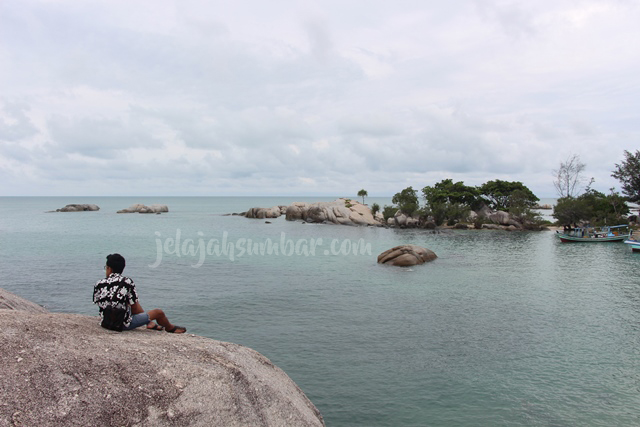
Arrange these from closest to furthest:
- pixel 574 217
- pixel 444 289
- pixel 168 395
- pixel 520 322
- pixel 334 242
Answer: pixel 168 395, pixel 520 322, pixel 444 289, pixel 334 242, pixel 574 217

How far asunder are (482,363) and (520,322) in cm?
689

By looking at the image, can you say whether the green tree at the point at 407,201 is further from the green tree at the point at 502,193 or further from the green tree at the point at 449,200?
the green tree at the point at 502,193

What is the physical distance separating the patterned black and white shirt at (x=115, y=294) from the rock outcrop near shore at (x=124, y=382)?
604mm

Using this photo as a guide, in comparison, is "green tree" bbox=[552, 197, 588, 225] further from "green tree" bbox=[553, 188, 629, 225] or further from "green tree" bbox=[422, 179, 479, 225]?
"green tree" bbox=[422, 179, 479, 225]

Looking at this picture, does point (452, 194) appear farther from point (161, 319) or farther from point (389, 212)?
point (161, 319)

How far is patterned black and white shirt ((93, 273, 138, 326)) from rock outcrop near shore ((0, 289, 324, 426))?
60 cm

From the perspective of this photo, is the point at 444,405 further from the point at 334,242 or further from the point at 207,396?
the point at 334,242

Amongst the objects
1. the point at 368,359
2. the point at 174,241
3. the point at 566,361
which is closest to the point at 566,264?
the point at 566,361

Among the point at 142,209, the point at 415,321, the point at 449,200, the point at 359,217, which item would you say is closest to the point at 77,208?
the point at 142,209

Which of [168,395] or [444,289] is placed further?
[444,289]

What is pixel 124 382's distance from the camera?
6566mm

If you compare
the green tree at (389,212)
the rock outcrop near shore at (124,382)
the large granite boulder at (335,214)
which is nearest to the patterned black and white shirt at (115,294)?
the rock outcrop near shore at (124,382)

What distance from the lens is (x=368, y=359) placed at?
55.2 feet

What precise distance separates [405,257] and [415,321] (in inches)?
737
